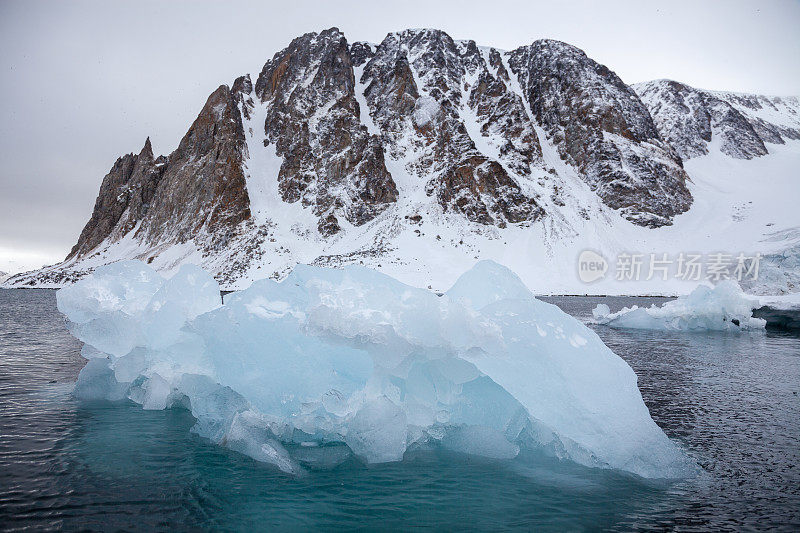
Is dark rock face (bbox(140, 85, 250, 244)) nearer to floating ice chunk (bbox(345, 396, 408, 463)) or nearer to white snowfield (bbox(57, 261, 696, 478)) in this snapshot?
white snowfield (bbox(57, 261, 696, 478))

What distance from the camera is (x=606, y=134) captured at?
109 m

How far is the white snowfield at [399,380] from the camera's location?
7.76 meters

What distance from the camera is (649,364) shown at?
1969 cm

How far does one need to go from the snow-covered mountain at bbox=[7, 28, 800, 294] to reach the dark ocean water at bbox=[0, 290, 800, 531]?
70.8m

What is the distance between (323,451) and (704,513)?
631 centimetres

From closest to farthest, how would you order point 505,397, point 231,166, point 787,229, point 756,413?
1. point 505,397
2. point 756,413
3. point 787,229
4. point 231,166

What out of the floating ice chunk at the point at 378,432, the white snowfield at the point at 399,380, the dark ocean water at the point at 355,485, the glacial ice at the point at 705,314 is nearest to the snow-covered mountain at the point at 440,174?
the glacial ice at the point at 705,314

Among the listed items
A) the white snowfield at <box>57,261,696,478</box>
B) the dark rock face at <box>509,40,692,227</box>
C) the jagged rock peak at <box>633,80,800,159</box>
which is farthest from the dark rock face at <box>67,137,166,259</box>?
the jagged rock peak at <box>633,80,800,159</box>

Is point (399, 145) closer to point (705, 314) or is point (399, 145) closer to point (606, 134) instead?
point (606, 134)

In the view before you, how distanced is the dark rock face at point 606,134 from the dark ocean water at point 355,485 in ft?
334

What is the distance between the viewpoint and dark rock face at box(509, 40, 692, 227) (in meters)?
102

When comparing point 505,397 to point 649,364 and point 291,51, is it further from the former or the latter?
point 291,51

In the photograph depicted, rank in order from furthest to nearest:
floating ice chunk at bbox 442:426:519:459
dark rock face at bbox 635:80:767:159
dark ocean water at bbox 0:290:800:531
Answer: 1. dark rock face at bbox 635:80:767:159
2. floating ice chunk at bbox 442:426:519:459
3. dark ocean water at bbox 0:290:800:531

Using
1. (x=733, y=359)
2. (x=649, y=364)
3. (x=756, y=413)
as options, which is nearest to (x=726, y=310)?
(x=733, y=359)
